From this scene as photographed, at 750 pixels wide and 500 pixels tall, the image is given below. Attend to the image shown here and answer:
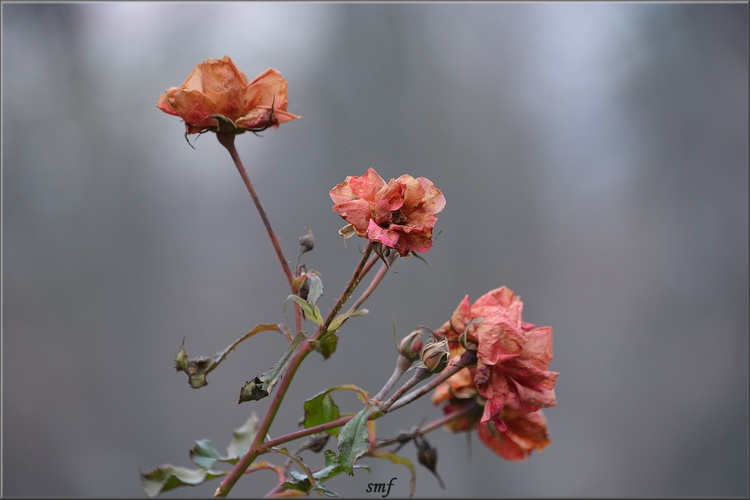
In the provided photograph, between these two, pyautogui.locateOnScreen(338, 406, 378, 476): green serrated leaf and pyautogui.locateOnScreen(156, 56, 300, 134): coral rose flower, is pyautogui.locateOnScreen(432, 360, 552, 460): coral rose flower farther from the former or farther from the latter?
pyautogui.locateOnScreen(156, 56, 300, 134): coral rose flower

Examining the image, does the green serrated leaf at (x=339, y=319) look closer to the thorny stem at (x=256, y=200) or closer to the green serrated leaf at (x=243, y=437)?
the thorny stem at (x=256, y=200)

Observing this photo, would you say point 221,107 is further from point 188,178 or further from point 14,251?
point 14,251

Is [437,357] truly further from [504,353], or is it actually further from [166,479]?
[166,479]

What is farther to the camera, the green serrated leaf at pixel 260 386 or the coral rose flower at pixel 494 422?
the coral rose flower at pixel 494 422

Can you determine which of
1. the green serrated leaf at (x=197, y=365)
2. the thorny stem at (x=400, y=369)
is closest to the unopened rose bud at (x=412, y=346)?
the thorny stem at (x=400, y=369)

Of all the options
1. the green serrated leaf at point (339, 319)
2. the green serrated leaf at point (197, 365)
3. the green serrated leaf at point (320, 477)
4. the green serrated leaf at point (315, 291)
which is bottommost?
the green serrated leaf at point (320, 477)

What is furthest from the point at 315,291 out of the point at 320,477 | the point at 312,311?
the point at 320,477

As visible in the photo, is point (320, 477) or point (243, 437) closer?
point (320, 477)

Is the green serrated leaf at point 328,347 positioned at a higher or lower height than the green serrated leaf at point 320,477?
higher
